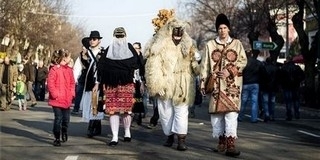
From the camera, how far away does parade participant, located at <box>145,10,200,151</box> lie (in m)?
10.1

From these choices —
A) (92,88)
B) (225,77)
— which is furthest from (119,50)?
(225,77)

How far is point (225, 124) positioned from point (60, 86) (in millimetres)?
2955

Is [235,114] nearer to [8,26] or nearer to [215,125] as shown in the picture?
[215,125]

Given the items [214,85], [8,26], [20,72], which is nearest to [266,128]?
[214,85]

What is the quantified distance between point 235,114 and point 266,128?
4.94m

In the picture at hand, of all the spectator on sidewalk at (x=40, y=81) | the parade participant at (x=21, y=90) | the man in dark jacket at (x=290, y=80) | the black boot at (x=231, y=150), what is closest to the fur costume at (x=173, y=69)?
the black boot at (x=231, y=150)

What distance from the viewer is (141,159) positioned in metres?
8.90

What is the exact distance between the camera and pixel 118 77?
10.8m

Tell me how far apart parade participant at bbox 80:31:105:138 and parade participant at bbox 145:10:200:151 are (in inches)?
55.1

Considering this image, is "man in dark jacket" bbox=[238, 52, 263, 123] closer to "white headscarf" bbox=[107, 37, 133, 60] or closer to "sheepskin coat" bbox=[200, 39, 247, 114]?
"white headscarf" bbox=[107, 37, 133, 60]

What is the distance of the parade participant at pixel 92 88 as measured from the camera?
11289 mm

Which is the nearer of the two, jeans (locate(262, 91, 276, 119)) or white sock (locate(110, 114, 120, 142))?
white sock (locate(110, 114, 120, 142))

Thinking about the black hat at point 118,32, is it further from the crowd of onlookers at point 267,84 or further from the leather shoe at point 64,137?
the crowd of onlookers at point 267,84

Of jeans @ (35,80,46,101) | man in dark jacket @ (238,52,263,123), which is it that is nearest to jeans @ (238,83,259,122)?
man in dark jacket @ (238,52,263,123)
